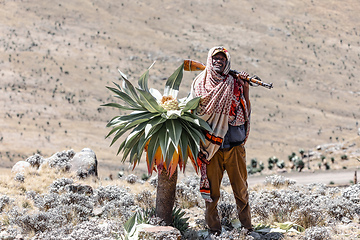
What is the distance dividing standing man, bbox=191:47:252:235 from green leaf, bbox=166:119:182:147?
0.40 m

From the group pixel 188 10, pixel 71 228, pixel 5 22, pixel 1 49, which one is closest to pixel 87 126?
pixel 1 49

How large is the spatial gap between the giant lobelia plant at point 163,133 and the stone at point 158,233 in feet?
1.61

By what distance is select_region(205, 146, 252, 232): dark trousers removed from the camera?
5566mm

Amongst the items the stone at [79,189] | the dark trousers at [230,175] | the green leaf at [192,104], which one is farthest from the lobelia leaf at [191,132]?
the stone at [79,189]

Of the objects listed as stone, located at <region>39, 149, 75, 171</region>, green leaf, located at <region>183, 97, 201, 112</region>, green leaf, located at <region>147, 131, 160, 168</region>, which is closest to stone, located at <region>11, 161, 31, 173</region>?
stone, located at <region>39, 149, 75, 171</region>

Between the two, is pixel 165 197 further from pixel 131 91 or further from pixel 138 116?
pixel 131 91

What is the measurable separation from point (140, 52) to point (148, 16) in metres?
15.5

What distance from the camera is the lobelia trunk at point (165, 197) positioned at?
216 inches

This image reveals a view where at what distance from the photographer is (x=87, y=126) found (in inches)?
1750

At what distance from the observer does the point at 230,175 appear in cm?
566

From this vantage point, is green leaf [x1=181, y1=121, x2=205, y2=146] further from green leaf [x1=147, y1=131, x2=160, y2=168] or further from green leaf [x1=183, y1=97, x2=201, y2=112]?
green leaf [x1=147, y1=131, x2=160, y2=168]

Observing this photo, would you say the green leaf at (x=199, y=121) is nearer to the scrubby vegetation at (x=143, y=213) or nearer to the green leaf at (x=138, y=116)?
the green leaf at (x=138, y=116)

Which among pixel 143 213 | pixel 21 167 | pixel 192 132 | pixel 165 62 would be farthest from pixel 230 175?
pixel 165 62

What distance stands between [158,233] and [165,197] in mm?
687
